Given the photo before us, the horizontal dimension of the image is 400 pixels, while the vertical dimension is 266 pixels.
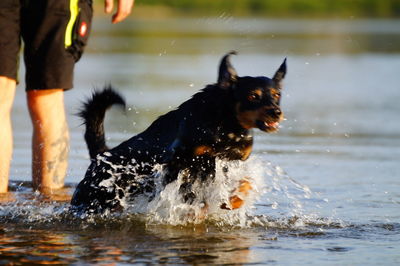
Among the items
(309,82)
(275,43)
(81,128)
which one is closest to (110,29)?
(275,43)

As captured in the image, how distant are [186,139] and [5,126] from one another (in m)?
1.36

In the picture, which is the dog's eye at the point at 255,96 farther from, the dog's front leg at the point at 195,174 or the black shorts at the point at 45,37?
the black shorts at the point at 45,37

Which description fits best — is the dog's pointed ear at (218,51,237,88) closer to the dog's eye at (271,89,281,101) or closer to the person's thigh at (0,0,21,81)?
the dog's eye at (271,89,281,101)

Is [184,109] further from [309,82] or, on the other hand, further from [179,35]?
[179,35]

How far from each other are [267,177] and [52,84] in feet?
5.27

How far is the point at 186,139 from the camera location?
6086 millimetres

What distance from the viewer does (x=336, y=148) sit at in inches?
357

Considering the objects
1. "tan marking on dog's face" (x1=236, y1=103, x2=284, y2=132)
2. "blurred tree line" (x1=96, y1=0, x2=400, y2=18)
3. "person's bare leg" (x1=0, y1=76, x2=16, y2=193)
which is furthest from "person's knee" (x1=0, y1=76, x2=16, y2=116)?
"blurred tree line" (x1=96, y1=0, x2=400, y2=18)

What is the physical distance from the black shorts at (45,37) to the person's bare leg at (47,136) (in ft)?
0.40

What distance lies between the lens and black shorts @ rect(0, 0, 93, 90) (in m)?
6.63

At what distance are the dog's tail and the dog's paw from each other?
2.81 feet

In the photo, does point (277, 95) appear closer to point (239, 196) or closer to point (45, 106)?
point (239, 196)

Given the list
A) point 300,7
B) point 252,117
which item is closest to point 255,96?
point 252,117

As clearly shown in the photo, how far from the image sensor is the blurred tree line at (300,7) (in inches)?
1626
